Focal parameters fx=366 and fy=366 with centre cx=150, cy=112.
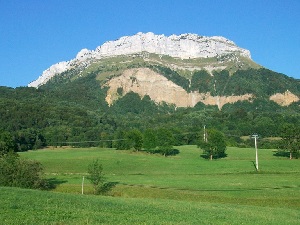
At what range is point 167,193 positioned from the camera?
182 ft

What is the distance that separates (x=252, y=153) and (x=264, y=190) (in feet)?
184

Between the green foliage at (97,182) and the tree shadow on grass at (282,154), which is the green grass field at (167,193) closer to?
the green foliage at (97,182)

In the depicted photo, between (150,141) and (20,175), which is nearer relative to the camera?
(20,175)

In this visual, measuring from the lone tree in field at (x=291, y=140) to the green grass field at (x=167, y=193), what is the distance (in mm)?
5339

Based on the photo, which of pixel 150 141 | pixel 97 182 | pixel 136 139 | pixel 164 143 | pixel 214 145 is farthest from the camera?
pixel 136 139

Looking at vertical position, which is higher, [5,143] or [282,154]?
[5,143]

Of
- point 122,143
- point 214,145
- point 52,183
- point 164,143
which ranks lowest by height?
point 52,183

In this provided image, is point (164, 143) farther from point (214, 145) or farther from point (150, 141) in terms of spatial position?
point (214, 145)

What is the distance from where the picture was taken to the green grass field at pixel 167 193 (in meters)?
24.9

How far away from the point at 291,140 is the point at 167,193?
62752mm

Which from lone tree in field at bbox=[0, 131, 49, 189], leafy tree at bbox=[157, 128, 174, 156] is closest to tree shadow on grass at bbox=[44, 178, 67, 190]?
lone tree in field at bbox=[0, 131, 49, 189]

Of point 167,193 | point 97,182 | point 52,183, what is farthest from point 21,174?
point 167,193

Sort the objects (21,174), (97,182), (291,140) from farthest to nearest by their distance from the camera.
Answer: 1. (291,140)
2. (21,174)
3. (97,182)

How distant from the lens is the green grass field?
24922 mm
